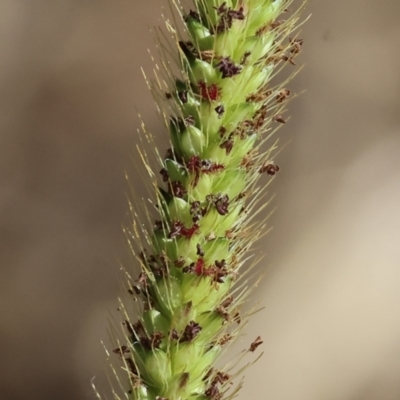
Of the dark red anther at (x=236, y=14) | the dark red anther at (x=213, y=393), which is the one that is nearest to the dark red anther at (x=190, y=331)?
the dark red anther at (x=213, y=393)

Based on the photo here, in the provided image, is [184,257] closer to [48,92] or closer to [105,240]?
[105,240]

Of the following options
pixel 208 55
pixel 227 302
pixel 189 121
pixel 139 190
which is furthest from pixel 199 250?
pixel 139 190

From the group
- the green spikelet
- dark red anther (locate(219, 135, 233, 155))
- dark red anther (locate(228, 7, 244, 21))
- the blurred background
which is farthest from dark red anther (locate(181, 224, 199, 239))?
the blurred background

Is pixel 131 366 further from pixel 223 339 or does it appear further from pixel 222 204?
pixel 222 204

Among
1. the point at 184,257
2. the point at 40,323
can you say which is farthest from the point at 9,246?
the point at 184,257

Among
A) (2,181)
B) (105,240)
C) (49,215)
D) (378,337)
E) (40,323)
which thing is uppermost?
(2,181)

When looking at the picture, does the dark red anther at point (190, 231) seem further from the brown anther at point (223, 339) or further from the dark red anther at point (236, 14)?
the dark red anther at point (236, 14)

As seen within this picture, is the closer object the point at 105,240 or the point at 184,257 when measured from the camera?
the point at 184,257

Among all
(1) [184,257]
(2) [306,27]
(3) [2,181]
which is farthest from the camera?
(2) [306,27]
